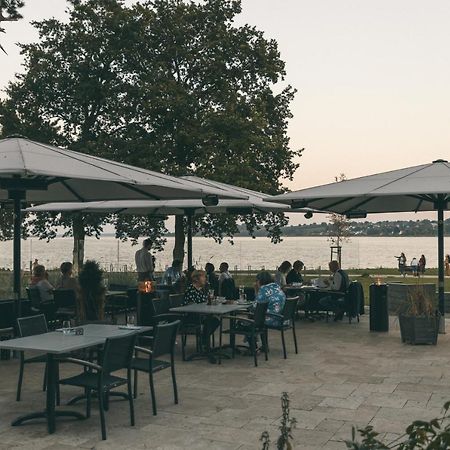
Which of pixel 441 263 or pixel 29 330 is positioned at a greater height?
pixel 441 263

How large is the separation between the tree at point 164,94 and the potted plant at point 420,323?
11.6 m

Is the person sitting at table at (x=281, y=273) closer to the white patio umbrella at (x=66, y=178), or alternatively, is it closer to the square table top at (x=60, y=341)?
the white patio umbrella at (x=66, y=178)

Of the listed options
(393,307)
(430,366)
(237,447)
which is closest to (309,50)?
(393,307)

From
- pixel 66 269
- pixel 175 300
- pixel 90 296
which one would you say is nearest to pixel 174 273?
pixel 66 269

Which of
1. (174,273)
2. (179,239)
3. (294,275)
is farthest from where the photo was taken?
(179,239)

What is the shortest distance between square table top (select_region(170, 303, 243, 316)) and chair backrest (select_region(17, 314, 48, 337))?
95.3 inches

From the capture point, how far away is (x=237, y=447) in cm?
499

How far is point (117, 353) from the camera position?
5480mm

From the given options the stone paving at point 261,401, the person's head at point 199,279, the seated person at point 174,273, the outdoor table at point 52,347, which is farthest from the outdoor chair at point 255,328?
the seated person at point 174,273

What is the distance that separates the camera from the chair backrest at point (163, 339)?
19.8 ft

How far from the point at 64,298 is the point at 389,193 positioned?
505 centimetres

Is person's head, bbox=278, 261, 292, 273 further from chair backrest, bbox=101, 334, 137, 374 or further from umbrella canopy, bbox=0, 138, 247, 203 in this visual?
chair backrest, bbox=101, 334, 137, 374

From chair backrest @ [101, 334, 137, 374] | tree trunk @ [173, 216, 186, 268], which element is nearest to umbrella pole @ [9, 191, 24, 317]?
chair backrest @ [101, 334, 137, 374]

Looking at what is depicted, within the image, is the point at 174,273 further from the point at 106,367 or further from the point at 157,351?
the point at 106,367
